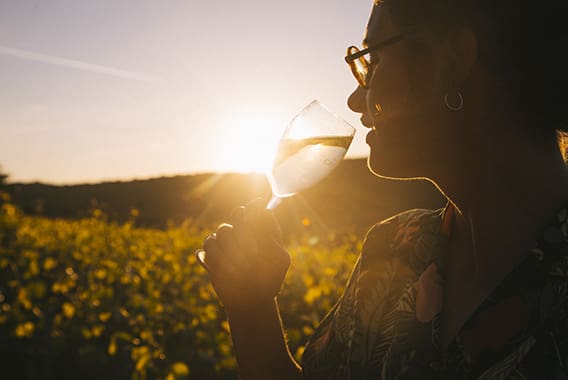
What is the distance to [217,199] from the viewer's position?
34125 millimetres

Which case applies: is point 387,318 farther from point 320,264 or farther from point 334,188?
point 334,188

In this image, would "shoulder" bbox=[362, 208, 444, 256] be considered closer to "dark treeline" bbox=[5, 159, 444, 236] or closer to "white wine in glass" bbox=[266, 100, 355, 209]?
"white wine in glass" bbox=[266, 100, 355, 209]

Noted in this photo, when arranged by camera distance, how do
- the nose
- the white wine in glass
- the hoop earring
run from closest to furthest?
1. the hoop earring
2. the nose
3. the white wine in glass

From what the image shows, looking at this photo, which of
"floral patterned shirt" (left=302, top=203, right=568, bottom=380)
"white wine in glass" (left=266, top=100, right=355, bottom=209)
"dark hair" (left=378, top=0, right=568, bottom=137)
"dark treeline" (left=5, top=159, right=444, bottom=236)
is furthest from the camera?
"dark treeline" (left=5, top=159, right=444, bottom=236)

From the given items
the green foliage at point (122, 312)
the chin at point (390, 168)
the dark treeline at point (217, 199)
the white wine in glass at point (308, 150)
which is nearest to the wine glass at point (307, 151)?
the white wine in glass at point (308, 150)

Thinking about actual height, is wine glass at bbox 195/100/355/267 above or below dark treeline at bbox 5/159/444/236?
above

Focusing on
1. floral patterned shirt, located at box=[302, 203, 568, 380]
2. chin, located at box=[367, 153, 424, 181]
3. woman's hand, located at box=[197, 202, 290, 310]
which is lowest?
floral patterned shirt, located at box=[302, 203, 568, 380]

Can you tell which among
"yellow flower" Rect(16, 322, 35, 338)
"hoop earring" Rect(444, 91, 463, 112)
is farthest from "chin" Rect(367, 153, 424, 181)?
"yellow flower" Rect(16, 322, 35, 338)

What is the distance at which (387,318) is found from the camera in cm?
151

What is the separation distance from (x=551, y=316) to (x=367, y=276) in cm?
67

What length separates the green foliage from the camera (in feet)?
12.5

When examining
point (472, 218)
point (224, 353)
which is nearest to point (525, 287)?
point (472, 218)

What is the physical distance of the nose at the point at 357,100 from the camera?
158 centimetres

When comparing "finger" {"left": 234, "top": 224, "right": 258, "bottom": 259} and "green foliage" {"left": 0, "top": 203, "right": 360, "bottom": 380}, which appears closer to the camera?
Result: "finger" {"left": 234, "top": 224, "right": 258, "bottom": 259}
